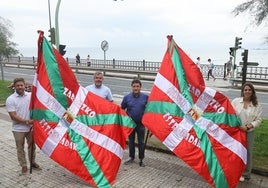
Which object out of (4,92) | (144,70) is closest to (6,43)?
(4,92)

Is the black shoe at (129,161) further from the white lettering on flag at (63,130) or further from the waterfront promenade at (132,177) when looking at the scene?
the white lettering on flag at (63,130)

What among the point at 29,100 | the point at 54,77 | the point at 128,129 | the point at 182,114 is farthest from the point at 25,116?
the point at 182,114

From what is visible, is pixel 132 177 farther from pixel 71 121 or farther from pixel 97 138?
pixel 71 121

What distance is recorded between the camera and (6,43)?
20703 mm

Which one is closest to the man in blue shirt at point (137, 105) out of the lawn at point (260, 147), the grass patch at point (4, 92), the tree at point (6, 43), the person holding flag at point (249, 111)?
the lawn at point (260, 147)

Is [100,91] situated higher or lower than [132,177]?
higher

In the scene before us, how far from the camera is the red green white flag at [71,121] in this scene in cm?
568

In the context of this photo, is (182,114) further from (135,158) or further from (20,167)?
(20,167)

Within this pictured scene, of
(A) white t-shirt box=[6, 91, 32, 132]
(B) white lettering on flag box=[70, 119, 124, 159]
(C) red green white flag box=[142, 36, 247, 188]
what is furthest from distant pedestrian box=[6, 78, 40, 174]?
(C) red green white flag box=[142, 36, 247, 188]

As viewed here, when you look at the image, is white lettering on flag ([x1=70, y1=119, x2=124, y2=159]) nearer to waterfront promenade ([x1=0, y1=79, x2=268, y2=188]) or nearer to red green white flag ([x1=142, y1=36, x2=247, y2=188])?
waterfront promenade ([x1=0, y1=79, x2=268, y2=188])

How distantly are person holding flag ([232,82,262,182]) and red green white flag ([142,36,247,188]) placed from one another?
0.37ft

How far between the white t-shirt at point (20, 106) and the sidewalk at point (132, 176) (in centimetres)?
89

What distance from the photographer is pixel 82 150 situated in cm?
570

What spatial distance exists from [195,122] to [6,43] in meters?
17.9
